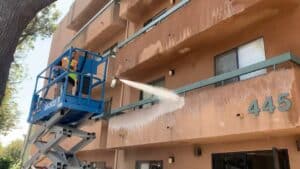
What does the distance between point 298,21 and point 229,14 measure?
165cm

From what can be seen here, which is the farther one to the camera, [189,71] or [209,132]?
[189,71]

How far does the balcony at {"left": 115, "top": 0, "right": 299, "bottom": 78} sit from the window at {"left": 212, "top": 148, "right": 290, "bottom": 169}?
11.2 feet

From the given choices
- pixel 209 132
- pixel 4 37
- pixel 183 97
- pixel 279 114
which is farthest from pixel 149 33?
pixel 4 37

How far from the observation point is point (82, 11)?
19.5 metres

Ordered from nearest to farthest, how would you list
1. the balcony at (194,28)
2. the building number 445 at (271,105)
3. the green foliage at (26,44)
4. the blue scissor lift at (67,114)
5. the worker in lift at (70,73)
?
1. the building number 445 at (271,105)
2. the balcony at (194,28)
3. the blue scissor lift at (67,114)
4. the worker in lift at (70,73)
5. the green foliage at (26,44)

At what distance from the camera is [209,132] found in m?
7.11

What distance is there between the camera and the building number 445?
18.4ft

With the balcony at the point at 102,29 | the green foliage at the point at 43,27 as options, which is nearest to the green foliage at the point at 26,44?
the green foliage at the point at 43,27

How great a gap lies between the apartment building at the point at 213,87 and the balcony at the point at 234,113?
0.07 ft

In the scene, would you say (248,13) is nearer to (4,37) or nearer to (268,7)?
(268,7)

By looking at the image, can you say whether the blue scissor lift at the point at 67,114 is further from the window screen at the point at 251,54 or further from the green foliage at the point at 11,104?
the green foliage at the point at 11,104

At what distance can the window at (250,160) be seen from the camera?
663 centimetres

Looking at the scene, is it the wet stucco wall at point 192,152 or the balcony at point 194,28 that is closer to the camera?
the wet stucco wall at point 192,152

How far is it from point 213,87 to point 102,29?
897 cm
